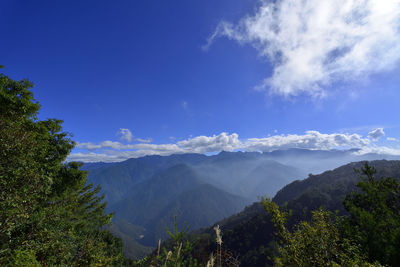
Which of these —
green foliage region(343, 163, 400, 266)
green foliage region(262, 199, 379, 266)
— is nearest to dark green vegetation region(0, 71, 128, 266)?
green foliage region(262, 199, 379, 266)

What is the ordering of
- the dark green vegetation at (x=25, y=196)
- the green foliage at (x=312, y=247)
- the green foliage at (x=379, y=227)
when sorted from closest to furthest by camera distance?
the green foliage at (x=312, y=247), the green foliage at (x=379, y=227), the dark green vegetation at (x=25, y=196)

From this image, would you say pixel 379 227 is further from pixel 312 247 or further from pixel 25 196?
pixel 25 196

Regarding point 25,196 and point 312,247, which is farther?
point 25,196

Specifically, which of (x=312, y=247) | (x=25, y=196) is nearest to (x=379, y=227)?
(x=312, y=247)

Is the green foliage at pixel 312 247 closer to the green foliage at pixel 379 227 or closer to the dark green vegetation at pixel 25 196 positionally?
the green foliage at pixel 379 227

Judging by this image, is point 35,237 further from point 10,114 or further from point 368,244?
point 368,244

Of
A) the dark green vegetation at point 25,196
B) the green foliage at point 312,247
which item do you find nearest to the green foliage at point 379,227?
the green foliage at point 312,247

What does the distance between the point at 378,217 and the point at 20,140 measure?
21052 millimetres

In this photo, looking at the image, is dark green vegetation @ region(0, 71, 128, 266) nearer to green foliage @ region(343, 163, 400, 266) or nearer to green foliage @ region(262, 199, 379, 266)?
green foliage @ region(262, 199, 379, 266)

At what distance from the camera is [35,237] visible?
10211 mm

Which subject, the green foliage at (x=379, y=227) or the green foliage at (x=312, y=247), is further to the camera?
the green foliage at (x=379, y=227)

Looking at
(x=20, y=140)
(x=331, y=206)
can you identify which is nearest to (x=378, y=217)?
(x=20, y=140)

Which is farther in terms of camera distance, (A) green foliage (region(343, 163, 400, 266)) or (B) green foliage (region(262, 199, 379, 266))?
(A) green foliage (region(343, 163, 400, 266))

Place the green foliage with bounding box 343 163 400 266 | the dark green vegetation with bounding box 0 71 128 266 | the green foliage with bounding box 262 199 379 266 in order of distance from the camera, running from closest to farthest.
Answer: the green foliage with bounding box 262 199 379 266 < the green foliage with bounding box 343 163 400 266 < the dark green vegetation with bounding box 0 71 128 266
